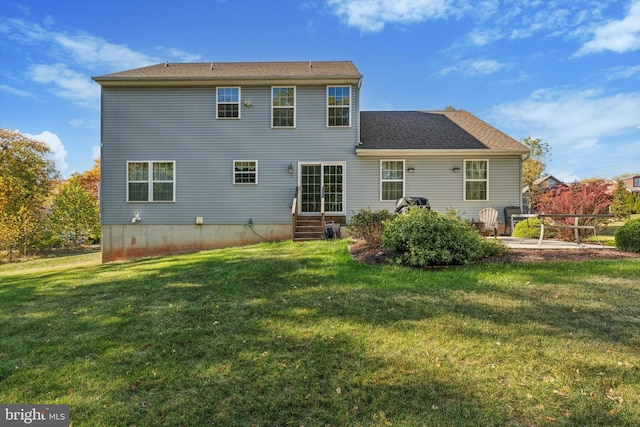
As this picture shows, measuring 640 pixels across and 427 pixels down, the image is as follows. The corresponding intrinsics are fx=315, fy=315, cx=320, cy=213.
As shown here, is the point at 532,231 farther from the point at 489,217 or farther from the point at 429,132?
the point at 429,132

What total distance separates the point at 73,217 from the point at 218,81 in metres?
13.4

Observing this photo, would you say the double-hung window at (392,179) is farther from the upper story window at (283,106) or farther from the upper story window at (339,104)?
the upper story window at (283,106)

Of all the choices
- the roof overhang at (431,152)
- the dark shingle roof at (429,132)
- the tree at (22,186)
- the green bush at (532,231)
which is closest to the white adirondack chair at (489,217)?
the green bush at (532,231)

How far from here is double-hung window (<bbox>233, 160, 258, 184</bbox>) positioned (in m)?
12.0

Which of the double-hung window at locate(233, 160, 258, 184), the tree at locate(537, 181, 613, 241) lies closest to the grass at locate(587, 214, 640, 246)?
the tree at locate(537, 181, 613, 241)

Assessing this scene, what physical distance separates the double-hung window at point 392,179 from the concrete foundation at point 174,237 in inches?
156

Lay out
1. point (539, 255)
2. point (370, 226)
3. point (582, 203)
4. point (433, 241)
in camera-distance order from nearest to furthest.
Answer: point (433, 241)
point (539, 255)
point (370, 226)
point (582, 203)

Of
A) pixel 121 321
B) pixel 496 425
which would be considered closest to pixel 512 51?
pixel 496 425

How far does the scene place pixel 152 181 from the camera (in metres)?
12.1

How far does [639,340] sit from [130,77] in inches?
574

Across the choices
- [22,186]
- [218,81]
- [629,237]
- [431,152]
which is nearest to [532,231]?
[629,237]

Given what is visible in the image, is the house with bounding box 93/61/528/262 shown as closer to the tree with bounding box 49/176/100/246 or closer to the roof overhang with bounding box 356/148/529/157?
the roof overhang with bounding box 356/148/529/157

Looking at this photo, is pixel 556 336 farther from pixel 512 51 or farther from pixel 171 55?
pixel 171 55

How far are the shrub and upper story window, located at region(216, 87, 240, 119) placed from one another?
6725mm
